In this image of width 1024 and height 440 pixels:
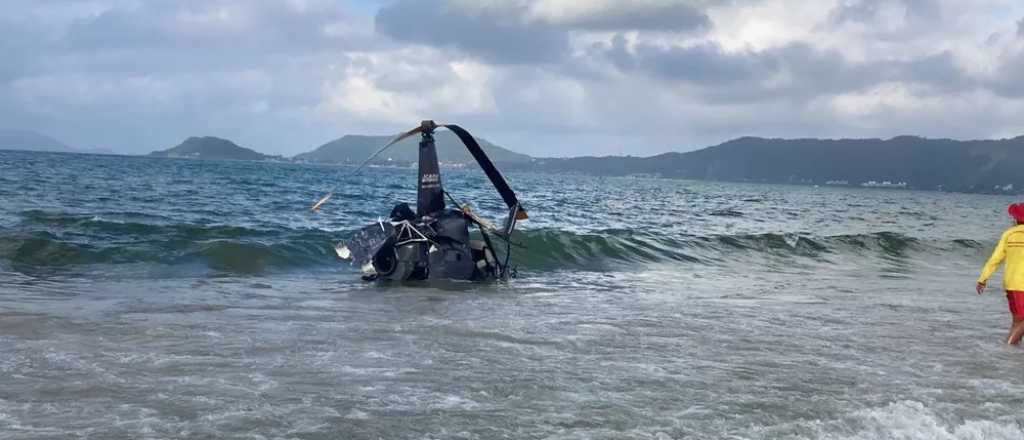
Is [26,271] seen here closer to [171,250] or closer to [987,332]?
[171,250]

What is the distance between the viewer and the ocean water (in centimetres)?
680

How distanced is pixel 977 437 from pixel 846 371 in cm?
226

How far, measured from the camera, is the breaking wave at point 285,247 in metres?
18.3

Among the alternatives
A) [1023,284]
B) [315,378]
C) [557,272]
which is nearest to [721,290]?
[557,272]

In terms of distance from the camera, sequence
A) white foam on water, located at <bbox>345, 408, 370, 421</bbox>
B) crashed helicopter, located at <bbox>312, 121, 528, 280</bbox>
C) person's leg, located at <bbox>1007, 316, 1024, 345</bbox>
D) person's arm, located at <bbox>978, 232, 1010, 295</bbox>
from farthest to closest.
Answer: crashed helicopter, located at <bbox>312, 121, 528, 280</bbox> → person's arm, located at <bbox>978, 232, 1010, 295</bbox> → person's leg, located at <bbox>1007, 316, 1024, 345</bbox> → white foam on water, located at <bbox>345, 408, 370, 421</bbox>

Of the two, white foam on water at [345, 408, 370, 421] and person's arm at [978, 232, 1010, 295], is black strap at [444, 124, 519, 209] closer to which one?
person's arm at [978, 232, 1010, 295]

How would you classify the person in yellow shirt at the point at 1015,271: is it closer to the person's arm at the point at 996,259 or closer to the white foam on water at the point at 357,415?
the person's arm at the point at 996,259

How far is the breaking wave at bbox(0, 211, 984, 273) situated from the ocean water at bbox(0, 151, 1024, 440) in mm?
141

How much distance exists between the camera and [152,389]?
7.34m

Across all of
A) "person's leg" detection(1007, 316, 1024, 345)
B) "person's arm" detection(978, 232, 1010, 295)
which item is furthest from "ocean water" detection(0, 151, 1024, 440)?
"person's arm" detection(978, 232, 1010, 295)

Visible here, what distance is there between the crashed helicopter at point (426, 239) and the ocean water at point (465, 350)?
521 millimetres

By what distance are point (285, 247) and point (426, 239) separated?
6349 mm

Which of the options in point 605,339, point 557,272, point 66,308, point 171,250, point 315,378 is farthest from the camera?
point 557,272

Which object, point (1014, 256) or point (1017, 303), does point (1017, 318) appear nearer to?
point (1017, 303)
